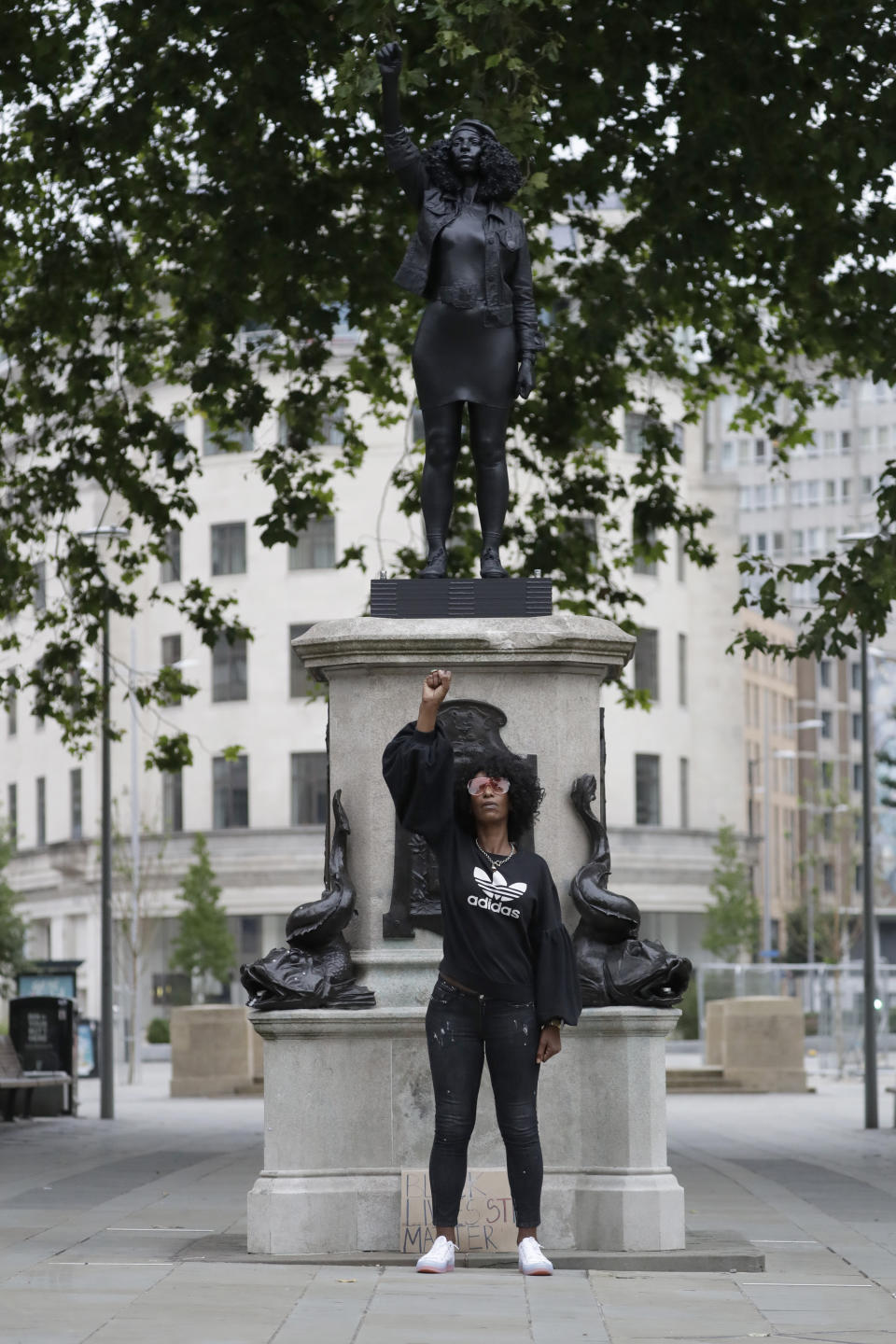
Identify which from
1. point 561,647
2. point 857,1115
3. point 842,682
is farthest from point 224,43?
point 842,682

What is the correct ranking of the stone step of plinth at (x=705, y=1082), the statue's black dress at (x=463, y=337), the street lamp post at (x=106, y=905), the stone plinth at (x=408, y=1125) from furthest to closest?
the stone step of plinth at (x=705, y=1082) < the street lamp post at (x=106, y=905) < the statue's black dress at (x=463, y=337) < the stone plinth at (x=408, y=1125)

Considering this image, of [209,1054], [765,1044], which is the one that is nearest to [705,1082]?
[765,1044]

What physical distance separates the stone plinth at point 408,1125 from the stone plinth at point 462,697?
47 centimetres

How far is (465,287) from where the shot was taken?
35.1 feet

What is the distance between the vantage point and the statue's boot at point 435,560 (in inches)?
424

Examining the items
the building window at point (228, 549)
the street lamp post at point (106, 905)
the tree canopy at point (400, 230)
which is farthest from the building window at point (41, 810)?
the tree canopy at point (400, 230)

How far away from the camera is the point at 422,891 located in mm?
10258

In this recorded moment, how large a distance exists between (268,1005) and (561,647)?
6.77 ft

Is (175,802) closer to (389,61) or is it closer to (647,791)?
(647,791)

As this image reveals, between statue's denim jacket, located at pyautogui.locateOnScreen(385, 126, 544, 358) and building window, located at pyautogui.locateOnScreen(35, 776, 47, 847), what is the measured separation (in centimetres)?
6712

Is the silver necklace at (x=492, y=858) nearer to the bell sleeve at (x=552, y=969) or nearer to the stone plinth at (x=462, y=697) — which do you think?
the bell sleeve at (x=552, y=969)

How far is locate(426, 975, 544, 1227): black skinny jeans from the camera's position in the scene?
348 inches

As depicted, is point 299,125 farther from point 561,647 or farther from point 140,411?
point 561,647

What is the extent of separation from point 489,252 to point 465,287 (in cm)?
20
